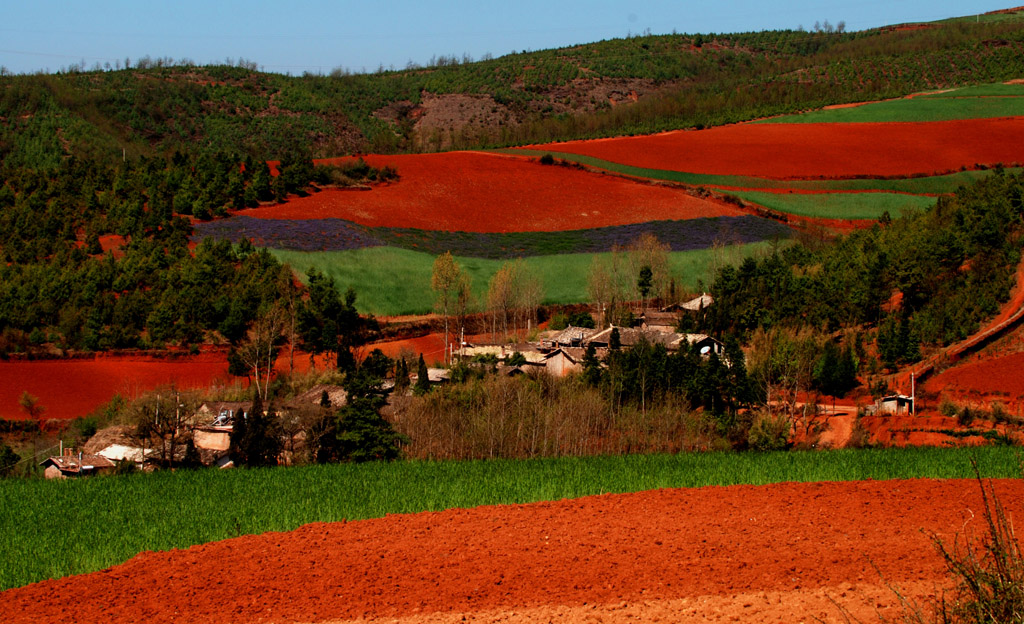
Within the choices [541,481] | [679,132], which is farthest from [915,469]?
[679,132]

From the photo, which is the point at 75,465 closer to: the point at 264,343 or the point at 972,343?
the point at 264,343

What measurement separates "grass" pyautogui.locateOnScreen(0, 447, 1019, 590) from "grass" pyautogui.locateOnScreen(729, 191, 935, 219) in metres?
56.5

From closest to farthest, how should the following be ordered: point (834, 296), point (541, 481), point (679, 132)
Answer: point (541, 481) < point (834, 296) < point (679, 132)

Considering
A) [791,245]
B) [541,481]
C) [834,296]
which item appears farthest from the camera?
[791,245]

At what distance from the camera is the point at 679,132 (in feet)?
376

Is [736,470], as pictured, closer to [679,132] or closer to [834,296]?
[834,296]

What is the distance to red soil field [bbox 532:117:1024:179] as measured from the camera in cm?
9125

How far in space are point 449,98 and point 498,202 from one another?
3452 inches

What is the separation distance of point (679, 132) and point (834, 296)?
206 ft

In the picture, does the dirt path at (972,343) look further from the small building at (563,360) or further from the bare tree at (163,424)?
the bare tree at (163,424)

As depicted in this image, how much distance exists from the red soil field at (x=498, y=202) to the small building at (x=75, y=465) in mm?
38013

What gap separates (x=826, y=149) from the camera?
322 feet

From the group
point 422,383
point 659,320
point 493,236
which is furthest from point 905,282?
point 493,236

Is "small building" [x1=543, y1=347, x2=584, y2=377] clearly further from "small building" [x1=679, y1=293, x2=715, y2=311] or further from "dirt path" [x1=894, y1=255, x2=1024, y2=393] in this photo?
"dirt path" [x1=894, y1=255, x2=1024, y2=393]
